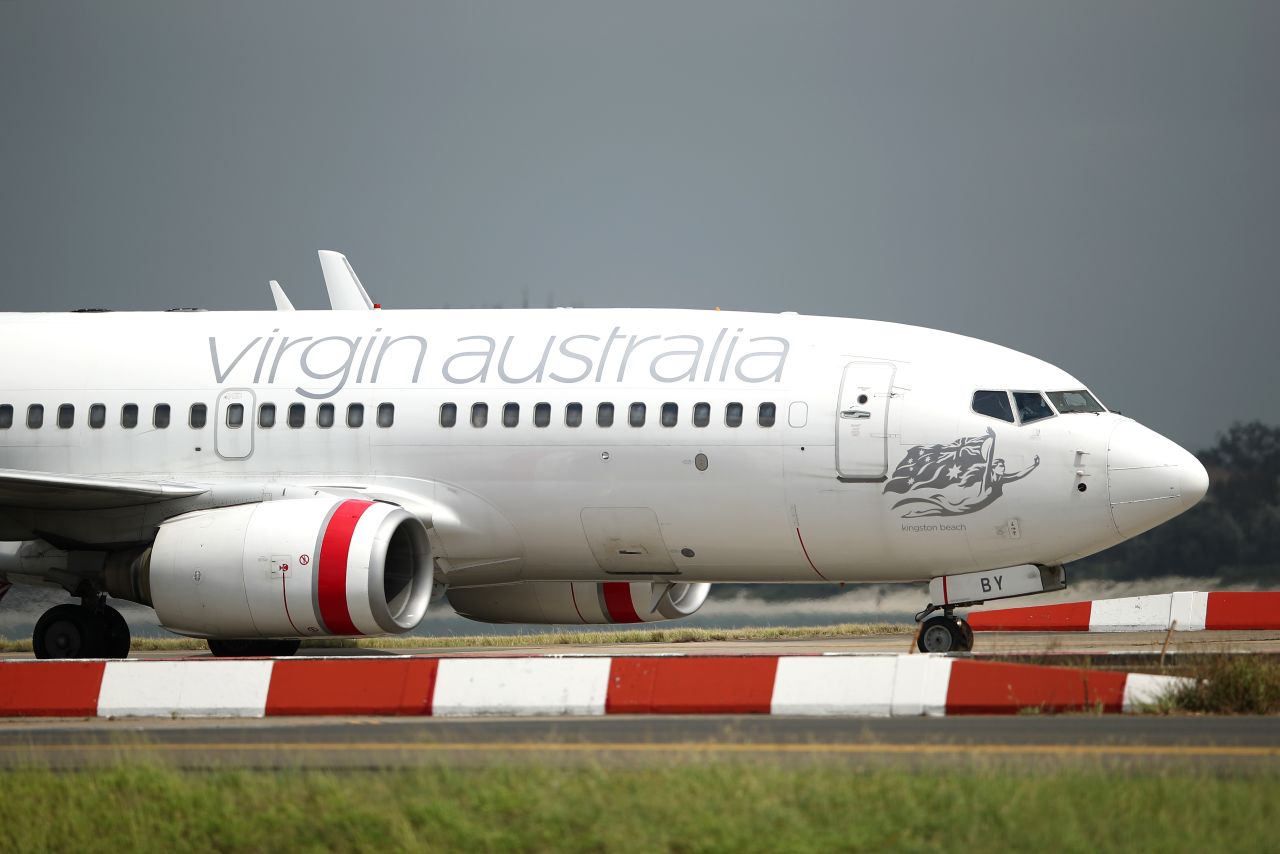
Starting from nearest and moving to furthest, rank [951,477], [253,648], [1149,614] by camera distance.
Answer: [951,477]
[253,648]
[1149,614]

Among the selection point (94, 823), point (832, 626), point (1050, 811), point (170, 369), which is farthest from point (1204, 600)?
point (94, 823)

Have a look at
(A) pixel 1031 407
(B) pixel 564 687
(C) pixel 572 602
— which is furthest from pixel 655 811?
(C) pixel 572 602

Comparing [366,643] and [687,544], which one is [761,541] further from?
[366,643]

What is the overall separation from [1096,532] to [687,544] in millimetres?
4295

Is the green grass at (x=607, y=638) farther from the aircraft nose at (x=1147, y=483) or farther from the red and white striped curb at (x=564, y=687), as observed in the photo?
the red and white striped curb at (x=564, y=687)

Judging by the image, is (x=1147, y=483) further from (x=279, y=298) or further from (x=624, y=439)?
(x=279, y=298)

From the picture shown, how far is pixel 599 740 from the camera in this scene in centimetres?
1132

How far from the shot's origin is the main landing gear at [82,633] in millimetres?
19656

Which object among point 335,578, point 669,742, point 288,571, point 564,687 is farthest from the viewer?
point 288,571

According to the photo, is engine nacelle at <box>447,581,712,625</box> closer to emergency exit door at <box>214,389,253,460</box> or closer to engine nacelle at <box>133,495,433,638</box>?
engine nacelle at <box>133,495,433,638</box>

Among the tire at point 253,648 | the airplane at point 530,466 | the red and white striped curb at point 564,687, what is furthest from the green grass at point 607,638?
the red and white striped curb at point 564,687

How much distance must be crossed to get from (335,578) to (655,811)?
9.64m

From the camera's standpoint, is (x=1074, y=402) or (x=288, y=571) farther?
(x=1074, y=402)

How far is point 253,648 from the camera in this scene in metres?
22.3
